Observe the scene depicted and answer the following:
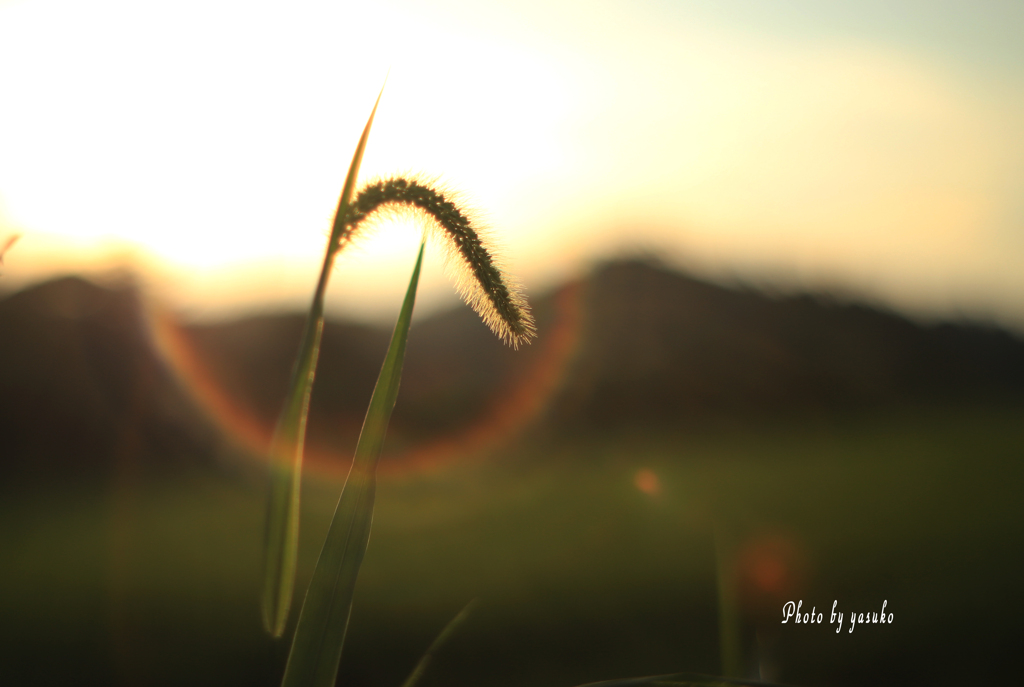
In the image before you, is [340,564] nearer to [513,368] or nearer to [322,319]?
[322,319]

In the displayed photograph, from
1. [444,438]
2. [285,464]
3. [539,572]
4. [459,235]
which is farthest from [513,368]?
[285,464]

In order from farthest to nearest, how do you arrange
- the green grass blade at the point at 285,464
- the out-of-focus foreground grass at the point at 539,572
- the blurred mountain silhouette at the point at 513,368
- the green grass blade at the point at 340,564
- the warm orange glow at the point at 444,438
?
the warm orange glow at the point at 444,438
the blurred mountain silhouette at the point at 513,368
the out-of-focus foreground grass at the point at 539,572
the green grass blade at the point at 340,564
the green grass blade at the point at 285,464

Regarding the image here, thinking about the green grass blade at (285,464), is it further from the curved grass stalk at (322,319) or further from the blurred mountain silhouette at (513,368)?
the blurred mountain silhouette at (513,368)

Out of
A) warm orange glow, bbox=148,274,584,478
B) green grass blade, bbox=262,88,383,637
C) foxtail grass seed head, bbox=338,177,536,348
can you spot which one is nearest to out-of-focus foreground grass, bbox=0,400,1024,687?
warm orange glow, bbox=148,274,584,478

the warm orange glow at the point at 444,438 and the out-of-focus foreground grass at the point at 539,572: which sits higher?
the warm orange glow at the point at 444,438

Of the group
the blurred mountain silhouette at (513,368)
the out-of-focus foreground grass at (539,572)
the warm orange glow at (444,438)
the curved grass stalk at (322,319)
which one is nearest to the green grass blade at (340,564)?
the curved grass stalk at (322,319)

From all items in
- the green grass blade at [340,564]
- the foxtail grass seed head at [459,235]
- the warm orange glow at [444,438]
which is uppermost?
the warm orange glow at [444,438]

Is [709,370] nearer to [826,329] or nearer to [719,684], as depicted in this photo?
[826,329]
